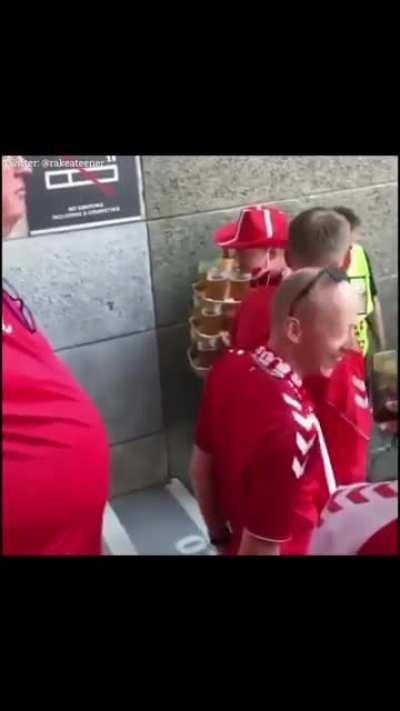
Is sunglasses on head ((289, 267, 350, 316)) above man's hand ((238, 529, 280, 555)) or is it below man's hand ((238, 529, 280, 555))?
above

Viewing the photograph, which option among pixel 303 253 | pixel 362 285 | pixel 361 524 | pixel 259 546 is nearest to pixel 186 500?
pixel 362 285

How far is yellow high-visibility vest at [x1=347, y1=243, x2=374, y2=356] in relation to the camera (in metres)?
2.35

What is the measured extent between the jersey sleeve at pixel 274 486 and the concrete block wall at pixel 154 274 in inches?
53.3

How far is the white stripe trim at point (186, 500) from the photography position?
8.98 ft

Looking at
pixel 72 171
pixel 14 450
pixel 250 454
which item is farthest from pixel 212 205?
pixel 14 450

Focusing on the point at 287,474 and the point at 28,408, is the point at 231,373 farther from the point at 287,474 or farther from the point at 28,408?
the point at 28,408

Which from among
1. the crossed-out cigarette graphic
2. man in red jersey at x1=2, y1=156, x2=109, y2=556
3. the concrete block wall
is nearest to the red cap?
the concrete block wall

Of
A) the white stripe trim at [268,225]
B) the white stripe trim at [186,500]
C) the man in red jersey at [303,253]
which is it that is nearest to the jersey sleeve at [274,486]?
the man in red jersey at [303,253]

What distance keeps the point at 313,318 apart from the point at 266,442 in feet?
0.92

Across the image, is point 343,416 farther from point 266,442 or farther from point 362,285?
point 362,285

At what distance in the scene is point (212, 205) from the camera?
2646 mm

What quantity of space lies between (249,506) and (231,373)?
0.85 feet

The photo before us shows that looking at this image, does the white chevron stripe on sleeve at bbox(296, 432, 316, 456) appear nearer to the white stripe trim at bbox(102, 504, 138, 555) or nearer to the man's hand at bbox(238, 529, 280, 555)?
the man's hand at bbox(238, 529, 280, 555)

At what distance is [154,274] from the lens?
266cm
